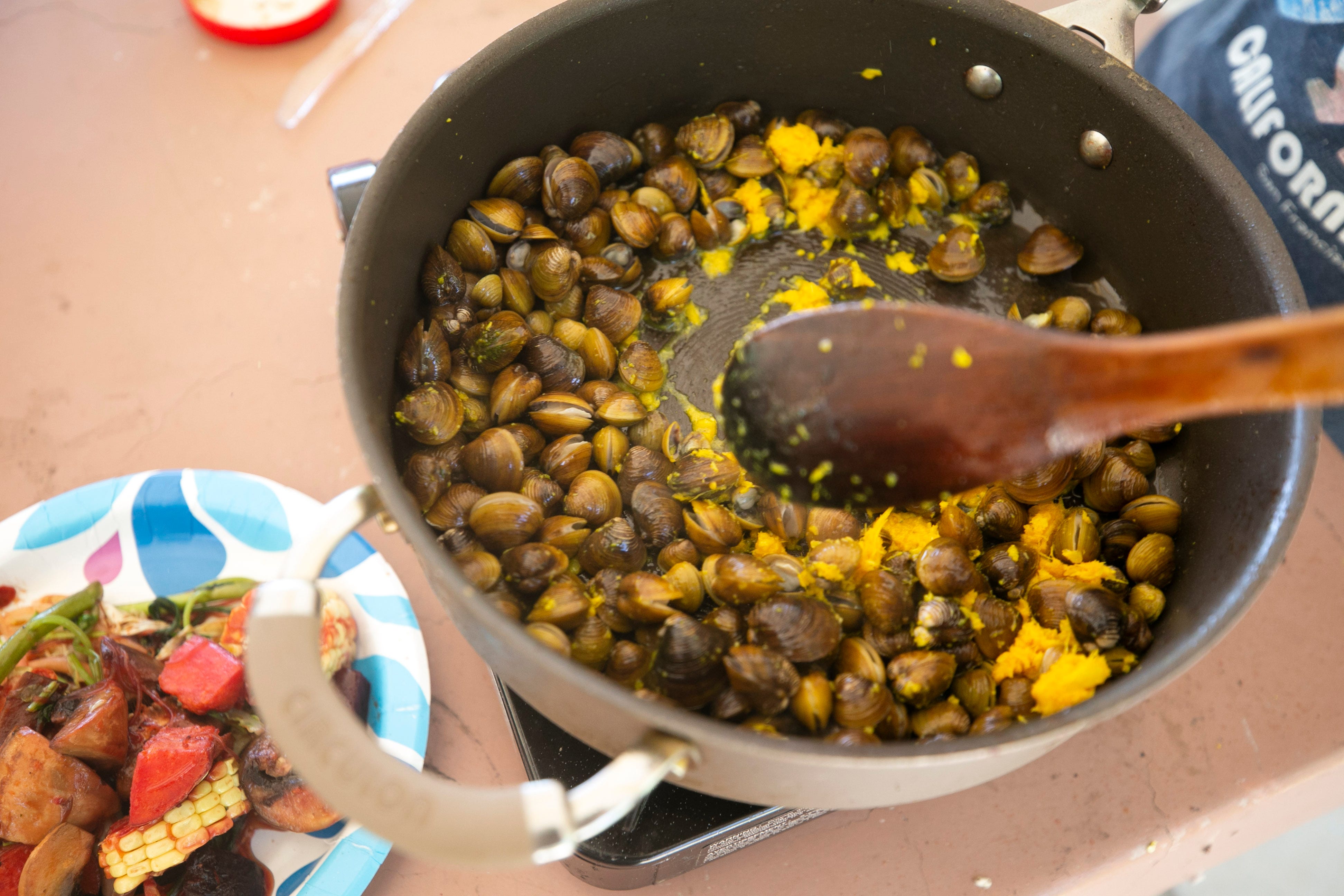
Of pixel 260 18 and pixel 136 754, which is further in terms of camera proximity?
Answer: pixel 260 18

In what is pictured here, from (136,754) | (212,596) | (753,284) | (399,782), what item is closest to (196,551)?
(212,596)

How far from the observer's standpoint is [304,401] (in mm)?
1129

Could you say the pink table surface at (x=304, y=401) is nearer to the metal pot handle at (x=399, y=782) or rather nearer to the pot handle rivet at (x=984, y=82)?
the metal pot handle at (x=399, y=782)

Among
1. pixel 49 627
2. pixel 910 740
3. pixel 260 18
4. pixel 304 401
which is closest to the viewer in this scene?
pixel 910 740

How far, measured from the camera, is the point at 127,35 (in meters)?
1.40

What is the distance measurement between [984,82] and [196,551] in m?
1.04

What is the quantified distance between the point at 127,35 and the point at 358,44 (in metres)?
0.39

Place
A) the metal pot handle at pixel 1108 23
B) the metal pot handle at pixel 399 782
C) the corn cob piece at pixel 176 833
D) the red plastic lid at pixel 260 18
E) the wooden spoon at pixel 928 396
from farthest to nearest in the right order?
the red plastic lid at pixel 260 18 → the metal pot handle at pixel 1108 23 → the corn cob piece at pixel 176 833 → the wooden spoon at pixel 928 396 → the metal pot handle at pixel 399 782

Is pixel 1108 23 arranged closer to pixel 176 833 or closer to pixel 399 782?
pixel 399 782

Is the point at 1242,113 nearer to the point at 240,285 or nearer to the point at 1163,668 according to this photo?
the point at 1163,668

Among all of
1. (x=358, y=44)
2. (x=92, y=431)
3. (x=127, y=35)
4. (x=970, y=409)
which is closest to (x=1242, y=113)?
(x=970, y=409)

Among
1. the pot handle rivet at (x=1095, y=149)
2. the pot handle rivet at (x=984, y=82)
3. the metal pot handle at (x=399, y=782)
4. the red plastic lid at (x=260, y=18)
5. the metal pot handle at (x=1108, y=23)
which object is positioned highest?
the metal pot handle at (x=1108, y=23)

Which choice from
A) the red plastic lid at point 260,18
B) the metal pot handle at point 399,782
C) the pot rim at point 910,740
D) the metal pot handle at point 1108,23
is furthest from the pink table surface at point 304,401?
the metal pot handle at point 1108,23

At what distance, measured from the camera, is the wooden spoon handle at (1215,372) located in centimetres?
48
